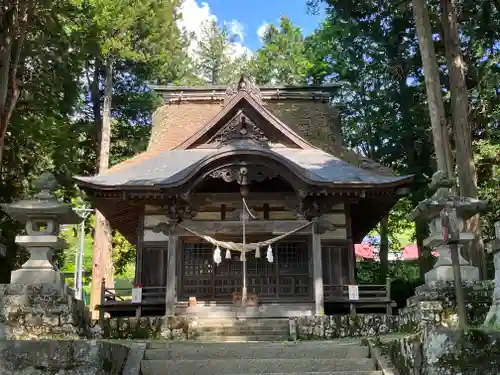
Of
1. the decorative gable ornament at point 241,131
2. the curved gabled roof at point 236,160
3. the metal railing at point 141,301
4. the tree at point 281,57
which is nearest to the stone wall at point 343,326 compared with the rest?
the curved gabled roof at point 236,160

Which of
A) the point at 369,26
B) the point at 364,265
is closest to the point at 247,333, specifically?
the point at 369,26

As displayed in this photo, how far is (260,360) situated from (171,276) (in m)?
5.89

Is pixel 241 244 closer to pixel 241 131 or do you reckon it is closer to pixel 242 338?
→ pixel 242 338

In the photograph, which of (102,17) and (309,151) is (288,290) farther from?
(102,17)

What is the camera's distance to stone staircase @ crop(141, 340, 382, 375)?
22.1ft

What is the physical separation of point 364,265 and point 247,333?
15419 mm

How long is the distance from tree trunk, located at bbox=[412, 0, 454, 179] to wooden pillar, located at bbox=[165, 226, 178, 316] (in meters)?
6.48

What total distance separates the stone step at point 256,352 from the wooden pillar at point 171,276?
190 inches

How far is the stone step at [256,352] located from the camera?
7.21 metres

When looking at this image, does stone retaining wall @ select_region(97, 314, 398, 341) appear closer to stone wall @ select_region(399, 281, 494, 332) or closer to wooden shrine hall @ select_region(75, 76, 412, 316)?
wooden shrine hall @ select_region(75, 76, 412, 316)

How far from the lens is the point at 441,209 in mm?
8859

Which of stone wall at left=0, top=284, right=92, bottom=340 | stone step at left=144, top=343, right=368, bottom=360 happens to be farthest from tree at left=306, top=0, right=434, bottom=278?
stone wall at left=0, top=284, right=92, bottom=340

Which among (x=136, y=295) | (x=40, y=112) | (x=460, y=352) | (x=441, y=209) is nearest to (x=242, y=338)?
(x=136, y=295)

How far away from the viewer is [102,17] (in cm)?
2020
